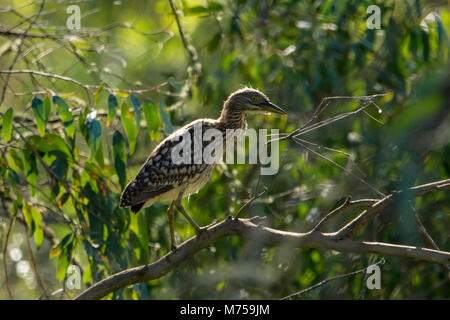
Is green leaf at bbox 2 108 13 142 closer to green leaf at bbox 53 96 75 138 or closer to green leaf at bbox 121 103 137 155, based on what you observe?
green leaf at bbox 53 96 75 138

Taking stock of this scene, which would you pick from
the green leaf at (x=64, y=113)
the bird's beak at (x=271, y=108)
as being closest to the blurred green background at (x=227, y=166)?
the green leaf at (x=64, y=113)

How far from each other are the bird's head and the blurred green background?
379 millimetres

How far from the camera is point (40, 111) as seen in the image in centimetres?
361

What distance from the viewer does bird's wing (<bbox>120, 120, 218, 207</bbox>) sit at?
3686 mm

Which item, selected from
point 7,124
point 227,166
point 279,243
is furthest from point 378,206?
point 227,166

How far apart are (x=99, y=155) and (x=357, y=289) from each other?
5.96 feet

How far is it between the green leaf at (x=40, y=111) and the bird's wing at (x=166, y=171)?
21.8 inches

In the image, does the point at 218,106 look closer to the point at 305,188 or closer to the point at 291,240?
the point at 305,188

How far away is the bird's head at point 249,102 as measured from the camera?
3977 mm

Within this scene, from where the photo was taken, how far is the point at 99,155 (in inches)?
155

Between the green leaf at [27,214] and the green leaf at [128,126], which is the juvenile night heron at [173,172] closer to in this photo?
the green leaf at [128,126]

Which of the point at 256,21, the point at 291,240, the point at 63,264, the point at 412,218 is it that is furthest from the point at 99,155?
the point at 256,21

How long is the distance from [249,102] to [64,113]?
105 cm

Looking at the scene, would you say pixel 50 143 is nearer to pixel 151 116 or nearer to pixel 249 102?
pixel 151 116
